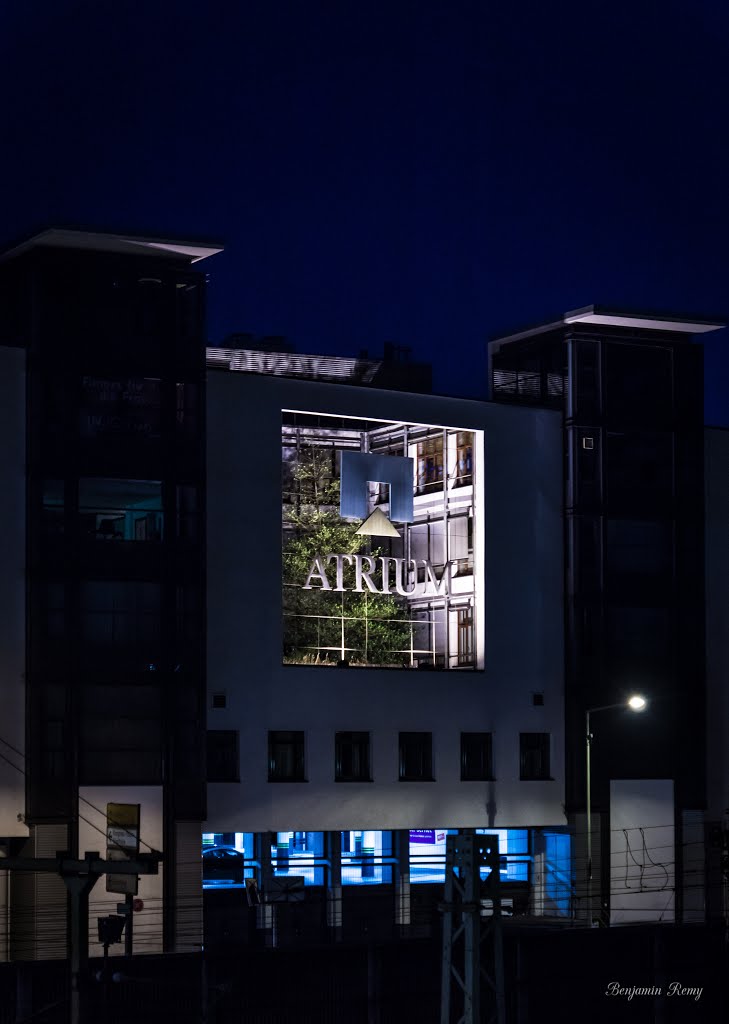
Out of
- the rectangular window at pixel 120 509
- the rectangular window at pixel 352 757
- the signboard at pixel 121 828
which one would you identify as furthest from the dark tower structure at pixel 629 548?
the signboard at pixel 121 828

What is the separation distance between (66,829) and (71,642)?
6.49 metres

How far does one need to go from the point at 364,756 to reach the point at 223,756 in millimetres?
6550

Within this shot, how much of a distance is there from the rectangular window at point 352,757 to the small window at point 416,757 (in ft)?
5.10

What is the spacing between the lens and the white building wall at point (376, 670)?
7919 centimetres

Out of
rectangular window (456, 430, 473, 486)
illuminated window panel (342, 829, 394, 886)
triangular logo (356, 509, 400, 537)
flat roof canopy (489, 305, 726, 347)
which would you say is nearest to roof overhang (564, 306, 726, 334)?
flat roof canopy (489, 305, 726, 347)

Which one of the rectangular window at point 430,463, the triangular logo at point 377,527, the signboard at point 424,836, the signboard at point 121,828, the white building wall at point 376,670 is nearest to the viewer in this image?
the signboard at point 121,828

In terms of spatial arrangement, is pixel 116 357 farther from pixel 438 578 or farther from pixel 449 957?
pixel 449 957

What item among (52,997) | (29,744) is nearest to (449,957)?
(52,997)

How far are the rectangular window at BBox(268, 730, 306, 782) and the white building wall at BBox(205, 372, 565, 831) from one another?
0.32 metres

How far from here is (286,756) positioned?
80.4 m

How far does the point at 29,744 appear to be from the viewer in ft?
237

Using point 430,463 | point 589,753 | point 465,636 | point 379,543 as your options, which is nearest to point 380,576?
point 379,543

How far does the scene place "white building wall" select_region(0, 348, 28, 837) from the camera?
236ft

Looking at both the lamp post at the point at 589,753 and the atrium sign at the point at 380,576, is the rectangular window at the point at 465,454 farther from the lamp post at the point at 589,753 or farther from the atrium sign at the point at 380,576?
the lamp post at the point at 589,753
